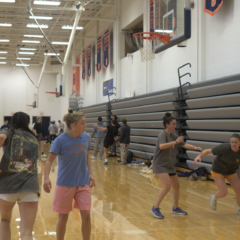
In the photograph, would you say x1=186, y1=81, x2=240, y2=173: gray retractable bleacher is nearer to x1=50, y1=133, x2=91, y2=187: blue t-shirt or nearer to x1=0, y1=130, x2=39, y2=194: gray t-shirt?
x1=50, y1=133, x2=91, y2=187: blue t-shirt

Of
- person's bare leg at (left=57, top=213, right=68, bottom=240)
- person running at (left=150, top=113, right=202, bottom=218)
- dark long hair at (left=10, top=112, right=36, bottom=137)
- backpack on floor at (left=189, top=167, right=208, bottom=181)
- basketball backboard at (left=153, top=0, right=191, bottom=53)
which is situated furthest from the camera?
backpack on floor at (left=189, top=167, right=208, bottom=181)

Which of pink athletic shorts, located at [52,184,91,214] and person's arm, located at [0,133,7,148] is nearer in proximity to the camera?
person's arm, located at [0,133,7,148]

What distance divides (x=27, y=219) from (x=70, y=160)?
75cm

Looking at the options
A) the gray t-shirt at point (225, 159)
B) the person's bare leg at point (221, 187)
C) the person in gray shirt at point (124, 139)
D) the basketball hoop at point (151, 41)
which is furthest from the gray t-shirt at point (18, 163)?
the person in gray shirt at point (124, 139)

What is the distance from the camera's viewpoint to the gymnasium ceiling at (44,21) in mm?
17320

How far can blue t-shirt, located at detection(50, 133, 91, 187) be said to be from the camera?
12.2 feet

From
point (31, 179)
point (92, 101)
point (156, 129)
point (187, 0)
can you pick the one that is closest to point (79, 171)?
point (31, 179)

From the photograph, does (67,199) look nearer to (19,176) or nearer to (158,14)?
(19,176)

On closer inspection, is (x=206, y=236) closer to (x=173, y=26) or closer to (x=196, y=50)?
(x=173, y=26)

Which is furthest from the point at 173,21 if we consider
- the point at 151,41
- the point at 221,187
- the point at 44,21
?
the point at 44,21

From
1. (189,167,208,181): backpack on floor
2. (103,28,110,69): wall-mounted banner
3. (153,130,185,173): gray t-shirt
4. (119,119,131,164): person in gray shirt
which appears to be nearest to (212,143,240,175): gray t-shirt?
(153,130,185,173): gray t-shirt

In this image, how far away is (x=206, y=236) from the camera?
4695mm

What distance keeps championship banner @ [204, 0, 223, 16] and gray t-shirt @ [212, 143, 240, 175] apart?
4806 millimetres

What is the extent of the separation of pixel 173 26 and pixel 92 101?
47.8 feet
